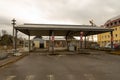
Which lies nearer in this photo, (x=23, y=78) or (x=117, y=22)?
(x=23, y=78)

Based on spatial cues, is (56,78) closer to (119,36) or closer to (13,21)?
(13,21)

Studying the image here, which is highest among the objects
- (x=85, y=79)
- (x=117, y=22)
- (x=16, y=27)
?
(x=117, y=22)

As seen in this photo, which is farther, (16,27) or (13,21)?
(13,21)

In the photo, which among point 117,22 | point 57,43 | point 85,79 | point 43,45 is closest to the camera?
point 85,79

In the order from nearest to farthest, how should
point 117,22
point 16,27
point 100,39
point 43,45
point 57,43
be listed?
point 16,27 → point 43,45 → point 117,22 → point 57,43 → point 100,39

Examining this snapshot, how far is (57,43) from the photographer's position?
3228 inches

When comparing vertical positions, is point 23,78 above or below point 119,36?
below

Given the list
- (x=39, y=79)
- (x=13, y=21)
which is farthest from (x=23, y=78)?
(x=13, y=21)

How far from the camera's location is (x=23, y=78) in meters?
9.90

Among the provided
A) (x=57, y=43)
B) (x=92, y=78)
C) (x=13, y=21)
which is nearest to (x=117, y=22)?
(x=57, y=43)

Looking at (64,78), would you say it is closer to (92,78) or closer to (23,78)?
(92,78)

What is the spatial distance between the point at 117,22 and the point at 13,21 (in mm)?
49269

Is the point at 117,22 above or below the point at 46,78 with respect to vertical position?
above

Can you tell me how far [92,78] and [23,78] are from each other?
11.2 feet
